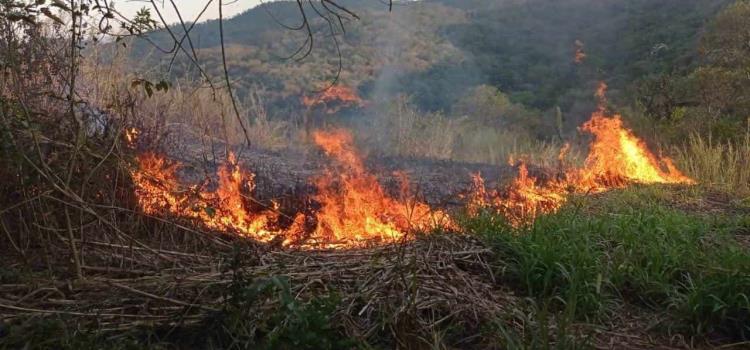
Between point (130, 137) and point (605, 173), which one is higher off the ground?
point (130, 137)

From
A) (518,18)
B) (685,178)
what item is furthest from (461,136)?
(518,18)

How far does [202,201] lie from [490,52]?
21.6 m

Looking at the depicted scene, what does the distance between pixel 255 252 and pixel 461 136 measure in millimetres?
9948

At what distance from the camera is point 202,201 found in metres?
3.19

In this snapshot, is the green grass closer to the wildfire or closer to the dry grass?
the dry grass

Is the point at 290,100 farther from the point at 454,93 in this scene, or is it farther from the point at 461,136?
the point at 461,136

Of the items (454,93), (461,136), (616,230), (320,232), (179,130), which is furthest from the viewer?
(454,93)

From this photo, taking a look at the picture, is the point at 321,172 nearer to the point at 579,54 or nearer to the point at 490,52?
the point at 579,54

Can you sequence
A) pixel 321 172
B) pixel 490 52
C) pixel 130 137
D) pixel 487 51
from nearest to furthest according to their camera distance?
1. pixel 130 137
2. pixel 321 172
3. pixel 490 52
4. pixel 487 51

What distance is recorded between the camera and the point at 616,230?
347cm

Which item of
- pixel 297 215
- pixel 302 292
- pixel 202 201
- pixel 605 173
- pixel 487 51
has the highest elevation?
pixel 487 51

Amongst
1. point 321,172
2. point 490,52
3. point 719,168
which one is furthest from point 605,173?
point 490,52

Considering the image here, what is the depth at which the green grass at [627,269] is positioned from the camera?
2453 mm

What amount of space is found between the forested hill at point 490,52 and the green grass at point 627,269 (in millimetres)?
12669
